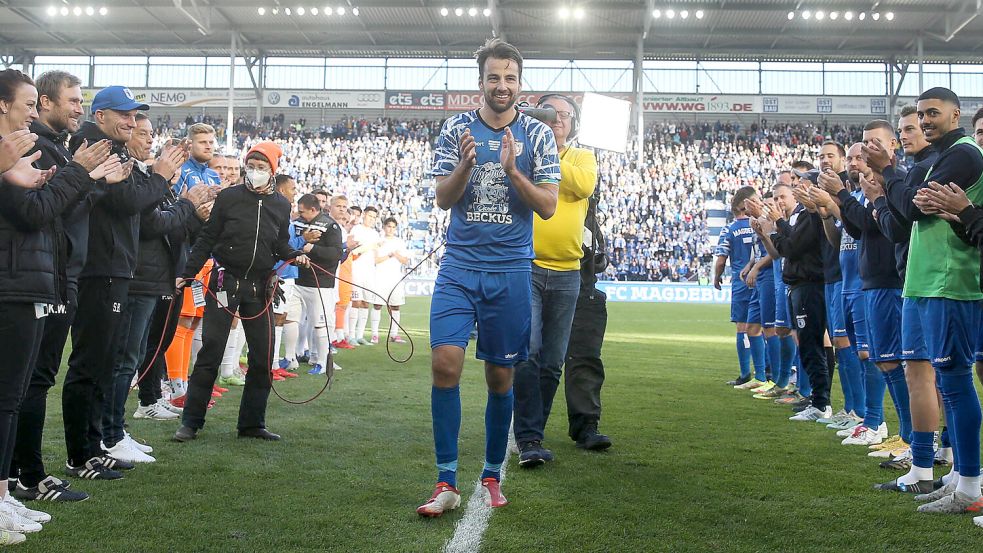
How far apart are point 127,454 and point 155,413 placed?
1740 mm

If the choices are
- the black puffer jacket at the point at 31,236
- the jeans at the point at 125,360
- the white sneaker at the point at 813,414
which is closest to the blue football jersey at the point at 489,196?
the black puffer jacket at the point at 31,236

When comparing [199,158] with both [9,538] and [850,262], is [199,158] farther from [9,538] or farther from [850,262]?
[850,262]

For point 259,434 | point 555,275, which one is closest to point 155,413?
point 259,434

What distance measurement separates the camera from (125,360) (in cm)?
557

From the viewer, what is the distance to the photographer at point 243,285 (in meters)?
6.04

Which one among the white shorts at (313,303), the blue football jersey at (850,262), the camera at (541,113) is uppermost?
the camera at (541,113)

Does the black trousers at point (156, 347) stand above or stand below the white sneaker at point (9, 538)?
above

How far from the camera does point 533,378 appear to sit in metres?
5.58

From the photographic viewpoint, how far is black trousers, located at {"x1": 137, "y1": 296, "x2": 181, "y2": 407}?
6902 mm

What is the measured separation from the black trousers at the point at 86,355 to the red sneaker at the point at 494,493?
2.21 meters

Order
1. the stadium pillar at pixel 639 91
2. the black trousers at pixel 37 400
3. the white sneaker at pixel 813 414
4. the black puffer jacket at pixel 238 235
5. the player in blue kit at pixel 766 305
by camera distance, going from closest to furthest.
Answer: the black trousers at pixel 37 400, the black puffer jacket at pixel 238 235, the white sneaker at pixel 813 414, the player in blue kit at pixel 766 305, the stadium pillar at pixel 639 91

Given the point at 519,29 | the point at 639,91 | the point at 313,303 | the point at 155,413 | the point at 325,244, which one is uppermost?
the point at 519,29

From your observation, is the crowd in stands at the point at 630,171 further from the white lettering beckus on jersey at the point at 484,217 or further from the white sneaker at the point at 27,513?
the white sneaker at the point at 27,513

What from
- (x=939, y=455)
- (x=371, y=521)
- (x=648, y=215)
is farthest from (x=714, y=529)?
(x=648, y=215)
